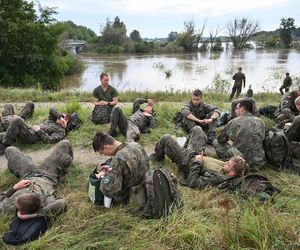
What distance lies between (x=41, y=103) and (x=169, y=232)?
826 cm

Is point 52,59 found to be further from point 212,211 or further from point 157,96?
point 212,211

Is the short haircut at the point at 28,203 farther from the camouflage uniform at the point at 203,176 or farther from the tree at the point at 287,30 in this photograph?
the tree at the point at 287,30

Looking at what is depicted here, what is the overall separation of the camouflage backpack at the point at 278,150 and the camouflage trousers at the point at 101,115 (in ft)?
10.7

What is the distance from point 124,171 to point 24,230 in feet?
3.56

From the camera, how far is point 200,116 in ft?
21.0

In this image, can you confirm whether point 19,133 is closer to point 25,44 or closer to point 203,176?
point 203,176

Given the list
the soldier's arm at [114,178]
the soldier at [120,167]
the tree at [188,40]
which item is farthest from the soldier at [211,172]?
the tree at [188,40]

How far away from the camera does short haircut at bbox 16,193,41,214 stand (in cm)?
338

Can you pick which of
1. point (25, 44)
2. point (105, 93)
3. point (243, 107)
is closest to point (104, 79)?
point (105, 93)

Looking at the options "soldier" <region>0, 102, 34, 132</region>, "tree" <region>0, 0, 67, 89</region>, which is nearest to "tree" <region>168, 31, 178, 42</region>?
"tree" <region>0, 0, 67, 89</region>

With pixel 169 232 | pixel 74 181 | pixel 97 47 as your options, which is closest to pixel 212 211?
pixel 169 232

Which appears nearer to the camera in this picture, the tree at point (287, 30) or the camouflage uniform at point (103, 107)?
the camouflage uniform at point (103, 107)

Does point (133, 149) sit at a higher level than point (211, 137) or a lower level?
higher

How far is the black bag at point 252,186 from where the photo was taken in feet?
12.5
